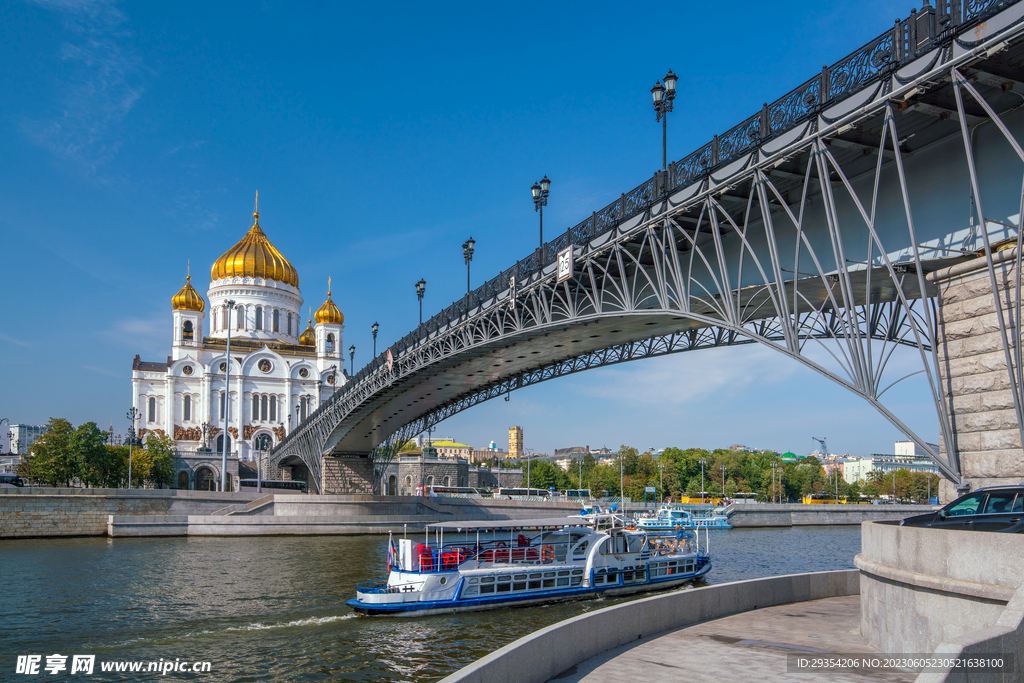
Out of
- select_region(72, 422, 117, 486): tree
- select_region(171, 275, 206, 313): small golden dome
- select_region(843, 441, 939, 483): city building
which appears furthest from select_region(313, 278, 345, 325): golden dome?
select_region(843, 441, 939, 483): city building

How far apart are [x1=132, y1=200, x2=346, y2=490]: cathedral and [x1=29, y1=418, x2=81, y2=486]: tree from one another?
61.5ft

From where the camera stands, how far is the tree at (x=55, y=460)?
55812mm

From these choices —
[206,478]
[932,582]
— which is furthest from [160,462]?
[932,582]

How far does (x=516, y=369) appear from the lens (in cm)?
3775

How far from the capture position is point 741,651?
10.5m

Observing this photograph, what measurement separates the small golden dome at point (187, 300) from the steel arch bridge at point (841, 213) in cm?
6883

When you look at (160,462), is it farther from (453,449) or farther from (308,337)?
(453,449)

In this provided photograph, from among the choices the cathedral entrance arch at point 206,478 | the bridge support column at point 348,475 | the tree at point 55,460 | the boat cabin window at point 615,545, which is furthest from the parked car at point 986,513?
the cathedral entrance arch at point 206,478

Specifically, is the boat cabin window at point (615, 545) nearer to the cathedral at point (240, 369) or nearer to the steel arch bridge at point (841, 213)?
the steel arch bridge at point (841, 213)

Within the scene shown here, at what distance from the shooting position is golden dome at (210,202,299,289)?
9012 centimetres

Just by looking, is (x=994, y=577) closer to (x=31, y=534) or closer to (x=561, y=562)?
(x=561, y=562)

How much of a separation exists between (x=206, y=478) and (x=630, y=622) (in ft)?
248

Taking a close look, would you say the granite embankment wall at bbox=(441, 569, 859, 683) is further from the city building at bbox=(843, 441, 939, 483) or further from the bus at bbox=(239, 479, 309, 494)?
the city building at bbox=(843, 441, 939, 483)

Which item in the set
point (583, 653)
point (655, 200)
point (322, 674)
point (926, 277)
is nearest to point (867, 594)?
point (583, 653)
